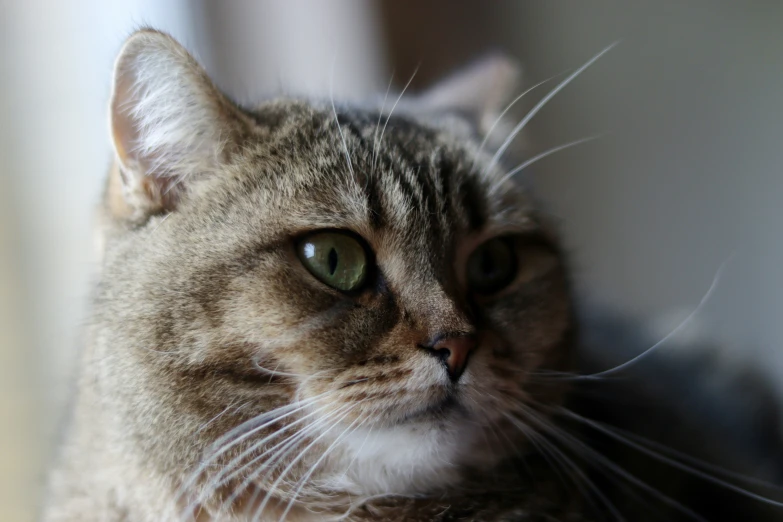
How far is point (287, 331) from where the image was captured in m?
0.70

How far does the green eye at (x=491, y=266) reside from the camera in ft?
2.95

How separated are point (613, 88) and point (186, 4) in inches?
32.6

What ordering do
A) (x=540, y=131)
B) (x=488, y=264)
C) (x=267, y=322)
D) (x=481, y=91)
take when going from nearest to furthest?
1. (x=267, y=322)
2. (x=488, y=264)
3. (x=481, y=91)
4. (x=540, y=131)

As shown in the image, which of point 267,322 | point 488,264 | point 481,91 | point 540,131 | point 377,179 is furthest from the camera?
point 540,131

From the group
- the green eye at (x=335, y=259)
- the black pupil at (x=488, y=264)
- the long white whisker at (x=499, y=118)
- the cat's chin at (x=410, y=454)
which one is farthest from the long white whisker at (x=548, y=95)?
the cat's chin at (x=410, y=454)

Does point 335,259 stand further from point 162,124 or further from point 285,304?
point 162,124

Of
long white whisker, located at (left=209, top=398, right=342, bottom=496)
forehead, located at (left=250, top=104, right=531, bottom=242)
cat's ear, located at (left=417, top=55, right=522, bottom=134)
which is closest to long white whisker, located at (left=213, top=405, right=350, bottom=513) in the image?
long white whisker, located at (left=209, top=398, right=342, bottom=496)

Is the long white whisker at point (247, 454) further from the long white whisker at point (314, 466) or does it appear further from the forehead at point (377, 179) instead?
the forehead at point (377, 179)

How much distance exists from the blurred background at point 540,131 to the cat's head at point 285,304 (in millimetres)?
119

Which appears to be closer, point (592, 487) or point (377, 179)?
point (377, 179)

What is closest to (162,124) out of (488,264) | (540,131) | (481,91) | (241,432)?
(241,432)

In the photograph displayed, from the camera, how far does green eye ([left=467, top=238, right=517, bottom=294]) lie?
900mm

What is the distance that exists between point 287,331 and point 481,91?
645 millimetres

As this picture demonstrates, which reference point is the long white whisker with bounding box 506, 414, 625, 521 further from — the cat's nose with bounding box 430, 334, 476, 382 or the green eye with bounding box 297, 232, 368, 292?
the green eye with bounding box 297, 232, 368, 292
